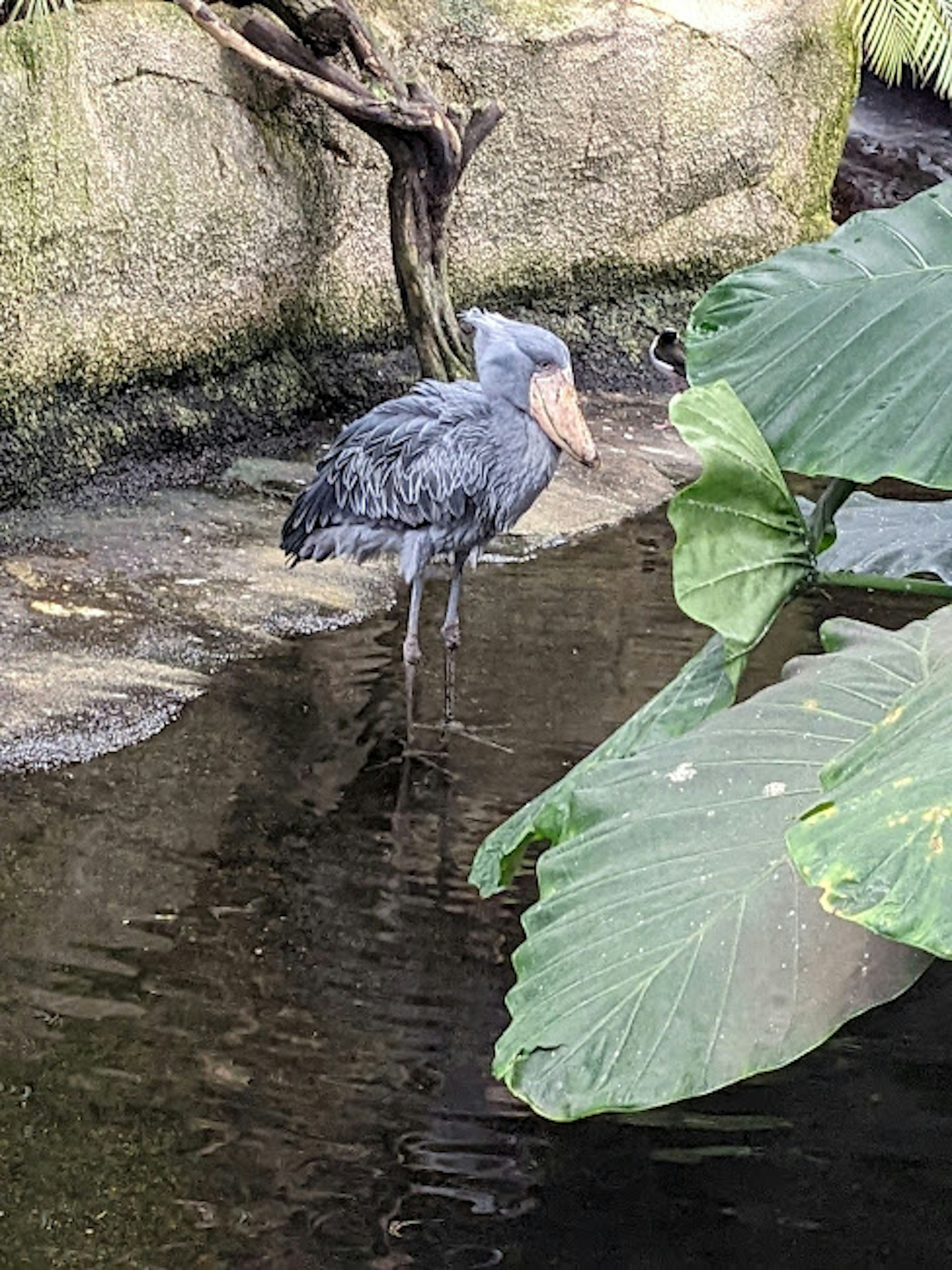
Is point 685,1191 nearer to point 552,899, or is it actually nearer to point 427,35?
point 552,899

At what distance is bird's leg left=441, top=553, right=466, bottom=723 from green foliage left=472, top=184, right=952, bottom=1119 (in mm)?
2266

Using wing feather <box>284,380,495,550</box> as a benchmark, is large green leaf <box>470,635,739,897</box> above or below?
above

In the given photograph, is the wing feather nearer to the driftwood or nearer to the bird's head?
the bird's head

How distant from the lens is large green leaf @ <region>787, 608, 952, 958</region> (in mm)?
1132

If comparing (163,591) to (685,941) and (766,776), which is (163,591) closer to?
(766,776)

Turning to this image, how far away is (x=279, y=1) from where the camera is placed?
568cm

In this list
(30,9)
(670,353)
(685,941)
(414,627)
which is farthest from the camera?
(30,9)

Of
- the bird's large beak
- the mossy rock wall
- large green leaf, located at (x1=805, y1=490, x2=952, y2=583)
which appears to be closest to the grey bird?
the bird's large beak

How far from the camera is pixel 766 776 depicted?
1.54m

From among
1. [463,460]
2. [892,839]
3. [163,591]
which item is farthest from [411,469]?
[892,839]

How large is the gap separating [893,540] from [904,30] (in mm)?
5686

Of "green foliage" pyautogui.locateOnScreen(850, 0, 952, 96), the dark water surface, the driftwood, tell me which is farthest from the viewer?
"green foliage" pyautogui.locateOnScreen(850, 0, 952, 96)

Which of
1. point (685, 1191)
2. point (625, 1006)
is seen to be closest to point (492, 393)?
→ point (685, 1191)

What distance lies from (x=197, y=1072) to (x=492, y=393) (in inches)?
86.2
